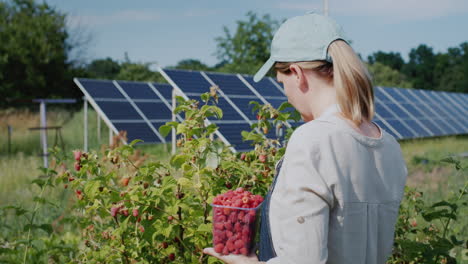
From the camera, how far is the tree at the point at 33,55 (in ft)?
102

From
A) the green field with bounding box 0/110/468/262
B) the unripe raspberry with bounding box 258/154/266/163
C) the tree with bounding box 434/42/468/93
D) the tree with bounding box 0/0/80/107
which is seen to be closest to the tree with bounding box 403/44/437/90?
the tree with bounding box 434/42/468/93

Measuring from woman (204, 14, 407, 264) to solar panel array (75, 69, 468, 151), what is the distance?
579 centimetres

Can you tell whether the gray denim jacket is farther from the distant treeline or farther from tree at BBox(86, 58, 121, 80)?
tree at BBox(86, 58, 121, 80)

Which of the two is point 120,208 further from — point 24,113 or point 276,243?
point 24,113

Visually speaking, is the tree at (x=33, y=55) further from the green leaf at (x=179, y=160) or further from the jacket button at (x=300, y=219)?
the jacket button at (x=300, y=219)

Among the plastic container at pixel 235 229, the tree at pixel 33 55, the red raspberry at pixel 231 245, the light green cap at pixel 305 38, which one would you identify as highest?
the tree at pixel 33 55

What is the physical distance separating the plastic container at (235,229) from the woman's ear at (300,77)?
47 cm

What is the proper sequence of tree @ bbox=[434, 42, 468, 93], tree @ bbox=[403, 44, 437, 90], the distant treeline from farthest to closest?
tree @ bbox=[403, 44, 437, 90], tree @ bbox=[434, 42, 468, 93], the distant treeline

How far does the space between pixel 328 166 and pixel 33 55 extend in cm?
3291

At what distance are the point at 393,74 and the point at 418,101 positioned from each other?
36.9 metres

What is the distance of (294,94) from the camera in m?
1.81

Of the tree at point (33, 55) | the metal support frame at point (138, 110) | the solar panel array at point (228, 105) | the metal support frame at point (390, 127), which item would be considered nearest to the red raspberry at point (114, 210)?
the solar panel array at point (228, 105)

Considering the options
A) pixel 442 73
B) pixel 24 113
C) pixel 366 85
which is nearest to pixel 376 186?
pixel 366 85

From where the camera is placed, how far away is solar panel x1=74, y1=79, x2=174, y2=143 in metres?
12.2
